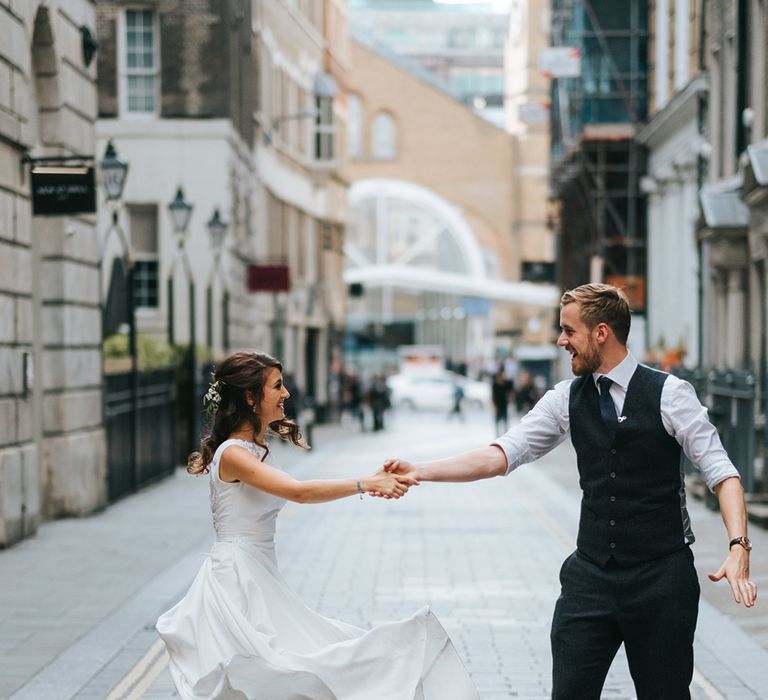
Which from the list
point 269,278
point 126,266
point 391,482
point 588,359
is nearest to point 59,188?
point 126,266

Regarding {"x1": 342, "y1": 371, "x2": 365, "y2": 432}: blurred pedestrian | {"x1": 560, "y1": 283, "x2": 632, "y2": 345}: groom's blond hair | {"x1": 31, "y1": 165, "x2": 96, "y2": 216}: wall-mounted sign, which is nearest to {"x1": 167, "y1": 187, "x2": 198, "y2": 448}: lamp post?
{"x1": 31, "y1": 165, "x2": 96, "y2": 216}: wall-mounted sign

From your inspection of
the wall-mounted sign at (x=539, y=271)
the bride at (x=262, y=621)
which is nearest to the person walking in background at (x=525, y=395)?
the wall-mounted sign at (x=539, y=271)

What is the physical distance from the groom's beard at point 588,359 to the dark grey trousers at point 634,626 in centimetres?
65

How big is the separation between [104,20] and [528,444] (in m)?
27.1

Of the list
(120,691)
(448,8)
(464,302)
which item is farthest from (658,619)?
(448,8)

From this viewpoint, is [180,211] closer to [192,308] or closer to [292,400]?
[192,308]

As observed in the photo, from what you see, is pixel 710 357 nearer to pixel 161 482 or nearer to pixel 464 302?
pixel 161 482

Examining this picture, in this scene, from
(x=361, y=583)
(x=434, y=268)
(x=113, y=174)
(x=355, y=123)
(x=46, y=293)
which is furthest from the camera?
(x=434, y=268)

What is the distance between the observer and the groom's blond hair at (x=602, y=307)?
517cm

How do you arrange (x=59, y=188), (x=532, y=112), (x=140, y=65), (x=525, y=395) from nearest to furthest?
(x=59, y=188) → (x=140, y=65) → (x=532, y=112) → (x=525, y=395)

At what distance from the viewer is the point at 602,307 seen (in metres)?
5.17

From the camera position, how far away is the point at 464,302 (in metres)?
81.1

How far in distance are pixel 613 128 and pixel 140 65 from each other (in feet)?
45.5

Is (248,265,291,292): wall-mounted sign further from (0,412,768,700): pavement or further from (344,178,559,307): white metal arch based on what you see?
(344,178,559,307): white metal arch
